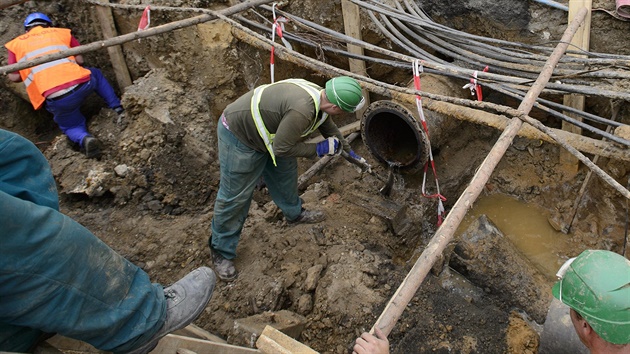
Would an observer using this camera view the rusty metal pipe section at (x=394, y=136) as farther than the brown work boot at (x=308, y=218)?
No

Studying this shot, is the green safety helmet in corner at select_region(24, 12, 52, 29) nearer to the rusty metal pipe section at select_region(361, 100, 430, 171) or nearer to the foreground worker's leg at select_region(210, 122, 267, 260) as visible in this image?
the foreground worker's leg at select_region(210, 122, 267, 260)

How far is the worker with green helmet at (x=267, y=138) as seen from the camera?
3.03 metres

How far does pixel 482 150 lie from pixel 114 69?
4609 mm

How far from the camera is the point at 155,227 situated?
13.2ft

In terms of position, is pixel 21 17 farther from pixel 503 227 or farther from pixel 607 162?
pixel 607 162

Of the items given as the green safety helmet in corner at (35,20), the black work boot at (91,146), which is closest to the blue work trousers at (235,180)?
the black work boot at (91,146)

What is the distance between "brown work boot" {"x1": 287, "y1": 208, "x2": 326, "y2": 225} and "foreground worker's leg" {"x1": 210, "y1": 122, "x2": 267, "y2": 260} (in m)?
0.72

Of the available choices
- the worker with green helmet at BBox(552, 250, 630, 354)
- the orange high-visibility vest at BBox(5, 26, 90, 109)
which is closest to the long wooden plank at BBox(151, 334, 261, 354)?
the worker with green helmet at BBox(552, 250, 630, 354)

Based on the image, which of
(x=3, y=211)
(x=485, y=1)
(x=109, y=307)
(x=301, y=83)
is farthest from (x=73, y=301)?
(x=485, y=1)

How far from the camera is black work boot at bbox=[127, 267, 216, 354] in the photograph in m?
1.82

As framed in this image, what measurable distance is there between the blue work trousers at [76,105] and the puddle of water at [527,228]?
14.1ft

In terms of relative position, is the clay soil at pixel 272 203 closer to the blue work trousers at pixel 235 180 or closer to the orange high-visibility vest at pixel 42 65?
the blue work trousers at pixel 235 180

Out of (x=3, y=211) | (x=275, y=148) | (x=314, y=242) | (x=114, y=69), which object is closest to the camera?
(x=3, y=211)

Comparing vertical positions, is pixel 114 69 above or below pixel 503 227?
above
